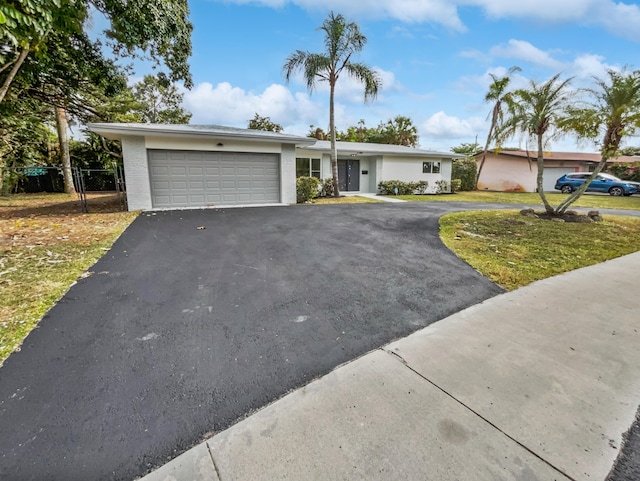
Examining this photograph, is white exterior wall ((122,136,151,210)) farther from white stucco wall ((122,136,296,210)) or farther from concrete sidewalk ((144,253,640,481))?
concrete sidewalk ((144,253,640,481))

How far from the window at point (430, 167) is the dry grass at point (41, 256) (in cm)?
1704

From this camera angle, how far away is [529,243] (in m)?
6.73

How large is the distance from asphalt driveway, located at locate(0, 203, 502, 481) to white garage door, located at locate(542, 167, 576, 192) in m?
26.0

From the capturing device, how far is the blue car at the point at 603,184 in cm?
2003

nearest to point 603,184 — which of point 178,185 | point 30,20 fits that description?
point 178,185

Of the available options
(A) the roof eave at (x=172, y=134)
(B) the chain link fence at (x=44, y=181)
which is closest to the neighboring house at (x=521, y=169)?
(A) the roof eave at (x=172, y=134)

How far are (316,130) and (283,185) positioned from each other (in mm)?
20671

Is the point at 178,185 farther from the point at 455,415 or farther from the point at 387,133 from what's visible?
the point at 387,133

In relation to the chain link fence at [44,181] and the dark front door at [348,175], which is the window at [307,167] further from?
the chain link fence at [44,181]

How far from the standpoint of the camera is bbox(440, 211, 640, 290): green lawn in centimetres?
509

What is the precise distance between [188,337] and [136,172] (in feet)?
31.7

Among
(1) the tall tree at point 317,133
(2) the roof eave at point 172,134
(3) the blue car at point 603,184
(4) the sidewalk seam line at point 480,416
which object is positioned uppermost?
(1) the tall tree at point 317,133

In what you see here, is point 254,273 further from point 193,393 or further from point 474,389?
point 474,389

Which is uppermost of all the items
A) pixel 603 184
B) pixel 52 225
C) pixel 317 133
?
pixel 317 133
